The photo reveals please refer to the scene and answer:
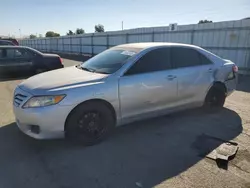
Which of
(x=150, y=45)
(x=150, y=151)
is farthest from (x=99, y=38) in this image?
(x=150, y=151)

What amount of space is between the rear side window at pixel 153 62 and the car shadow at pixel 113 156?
43.3 inches

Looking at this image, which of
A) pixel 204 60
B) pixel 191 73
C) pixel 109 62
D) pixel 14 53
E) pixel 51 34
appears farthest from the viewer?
pixel 51 34

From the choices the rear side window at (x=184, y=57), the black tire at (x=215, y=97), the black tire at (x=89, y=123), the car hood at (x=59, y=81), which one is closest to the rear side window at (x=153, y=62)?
the rear side window at (x=184, y=57)

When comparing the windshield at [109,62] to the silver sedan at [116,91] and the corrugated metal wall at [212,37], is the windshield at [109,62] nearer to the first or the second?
the silver sedan at [116,91]

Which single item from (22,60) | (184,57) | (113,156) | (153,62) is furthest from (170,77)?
(22,60)

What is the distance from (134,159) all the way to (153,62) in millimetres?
1826

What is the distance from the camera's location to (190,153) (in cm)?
348

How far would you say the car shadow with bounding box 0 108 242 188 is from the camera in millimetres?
2838

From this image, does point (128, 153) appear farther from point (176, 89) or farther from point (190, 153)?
point (176, 89)

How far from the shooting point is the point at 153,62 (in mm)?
4273

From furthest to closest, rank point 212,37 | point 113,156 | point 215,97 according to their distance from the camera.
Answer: point 212,37 → point 215,97 → point 113,156

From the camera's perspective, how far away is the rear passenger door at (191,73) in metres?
4.56

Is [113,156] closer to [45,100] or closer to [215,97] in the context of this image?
[45,100]

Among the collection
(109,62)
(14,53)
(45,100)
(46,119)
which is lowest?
(46,119)
